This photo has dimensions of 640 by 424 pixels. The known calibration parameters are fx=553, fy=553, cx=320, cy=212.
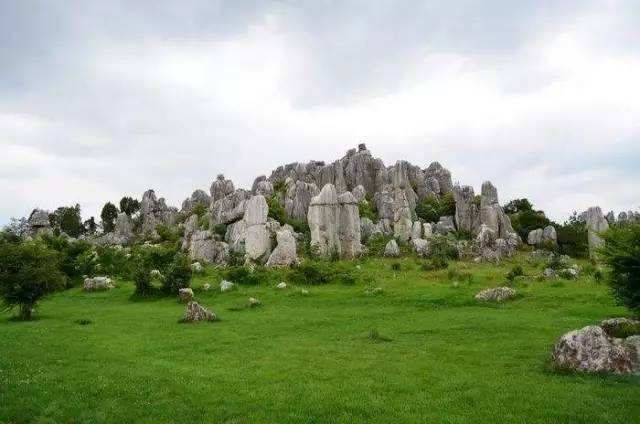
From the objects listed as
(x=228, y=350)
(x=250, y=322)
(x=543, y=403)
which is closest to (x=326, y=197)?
(x=250, y=322)

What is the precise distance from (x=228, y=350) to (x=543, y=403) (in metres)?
10.0

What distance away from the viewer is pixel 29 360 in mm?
16609

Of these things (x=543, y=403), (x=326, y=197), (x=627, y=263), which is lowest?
(x=543, y=403)

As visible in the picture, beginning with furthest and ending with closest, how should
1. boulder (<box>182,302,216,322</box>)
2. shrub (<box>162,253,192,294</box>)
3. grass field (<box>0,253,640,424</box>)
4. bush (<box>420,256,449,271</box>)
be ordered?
bush (<box>420,256,449,271</box>) → shrub (<box>162,253,192,294</box>) → boulder (<box>182,302,216,322</box>) → grass field (<box>0,253,640,424</box>)

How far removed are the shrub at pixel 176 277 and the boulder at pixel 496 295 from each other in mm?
17965

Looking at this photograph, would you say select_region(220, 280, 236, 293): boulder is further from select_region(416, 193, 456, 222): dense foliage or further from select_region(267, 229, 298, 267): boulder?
select_region(416, 193, 456, 222): dense foliage

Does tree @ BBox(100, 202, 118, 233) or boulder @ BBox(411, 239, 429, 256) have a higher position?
tree @ BBox(100, 202, 118, 233)

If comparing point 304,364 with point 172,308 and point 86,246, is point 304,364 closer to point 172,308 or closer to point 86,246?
point 172,308

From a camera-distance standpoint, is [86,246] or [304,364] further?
[86,246]

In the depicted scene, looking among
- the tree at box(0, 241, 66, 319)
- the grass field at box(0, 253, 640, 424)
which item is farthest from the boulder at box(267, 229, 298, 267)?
the tree at box(0, 241, 66, 319)

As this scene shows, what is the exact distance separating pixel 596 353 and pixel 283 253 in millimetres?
33023

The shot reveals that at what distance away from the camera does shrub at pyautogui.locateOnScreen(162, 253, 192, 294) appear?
113ft

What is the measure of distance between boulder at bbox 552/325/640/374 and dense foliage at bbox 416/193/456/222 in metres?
67.8

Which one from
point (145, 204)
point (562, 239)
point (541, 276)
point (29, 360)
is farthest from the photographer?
point (145, 204)
